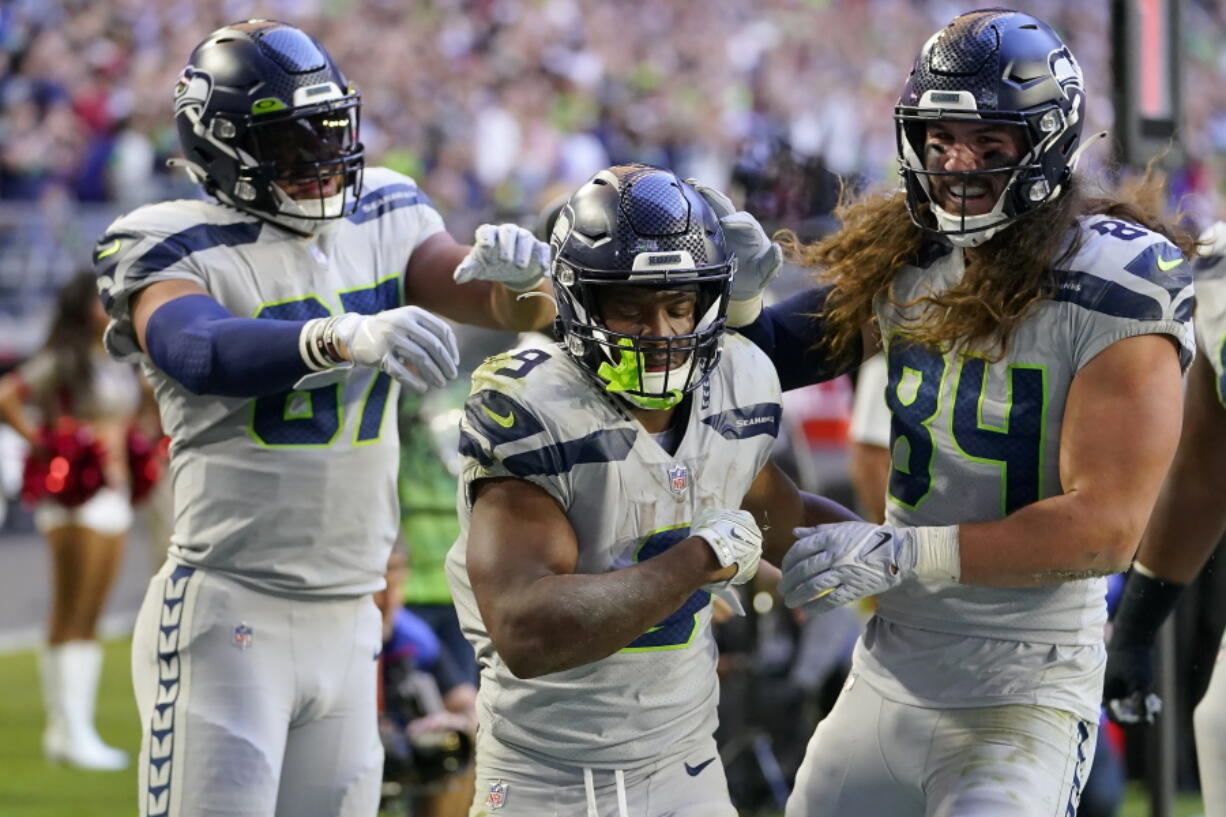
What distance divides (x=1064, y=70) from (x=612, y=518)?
3.46ft

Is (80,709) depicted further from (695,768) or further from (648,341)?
(648,341)

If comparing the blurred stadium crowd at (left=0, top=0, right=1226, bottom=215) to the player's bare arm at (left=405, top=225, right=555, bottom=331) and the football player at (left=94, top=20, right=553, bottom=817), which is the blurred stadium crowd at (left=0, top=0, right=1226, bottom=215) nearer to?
the player's bare arm at (left=405, top=225, right=555, bottom=331)

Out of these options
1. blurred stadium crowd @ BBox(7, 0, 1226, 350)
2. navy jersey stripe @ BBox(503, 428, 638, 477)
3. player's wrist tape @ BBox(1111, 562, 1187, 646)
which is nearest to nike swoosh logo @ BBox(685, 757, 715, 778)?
navy jersey stripe @ BBox(503, 428, 638, 477)

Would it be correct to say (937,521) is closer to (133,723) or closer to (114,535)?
(114,535)

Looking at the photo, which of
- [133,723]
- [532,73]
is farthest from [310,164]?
[532,73]

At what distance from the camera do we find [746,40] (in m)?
17.1

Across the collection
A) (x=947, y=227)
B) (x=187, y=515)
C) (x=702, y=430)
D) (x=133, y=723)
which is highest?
(x=947, y=227)

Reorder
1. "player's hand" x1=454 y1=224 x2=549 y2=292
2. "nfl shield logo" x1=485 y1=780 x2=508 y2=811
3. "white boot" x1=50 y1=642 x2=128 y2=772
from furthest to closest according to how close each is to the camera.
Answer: "white boot" x1=50 y1=642 x2=128 y2=772 → "player's hand" x1=454 y1=224 x2=549 y2=292 → "nfl shield logo" x1=485 y1=780 x2=508 y2=811

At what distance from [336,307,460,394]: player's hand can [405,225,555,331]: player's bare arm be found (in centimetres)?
53

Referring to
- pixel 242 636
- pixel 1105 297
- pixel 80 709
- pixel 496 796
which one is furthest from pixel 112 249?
pixel 80 709

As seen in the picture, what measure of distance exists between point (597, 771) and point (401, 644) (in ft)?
8.15

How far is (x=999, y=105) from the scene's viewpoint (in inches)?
109

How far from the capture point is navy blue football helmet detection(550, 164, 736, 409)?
2609 mm

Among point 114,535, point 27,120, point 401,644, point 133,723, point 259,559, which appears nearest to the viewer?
point 259,559
